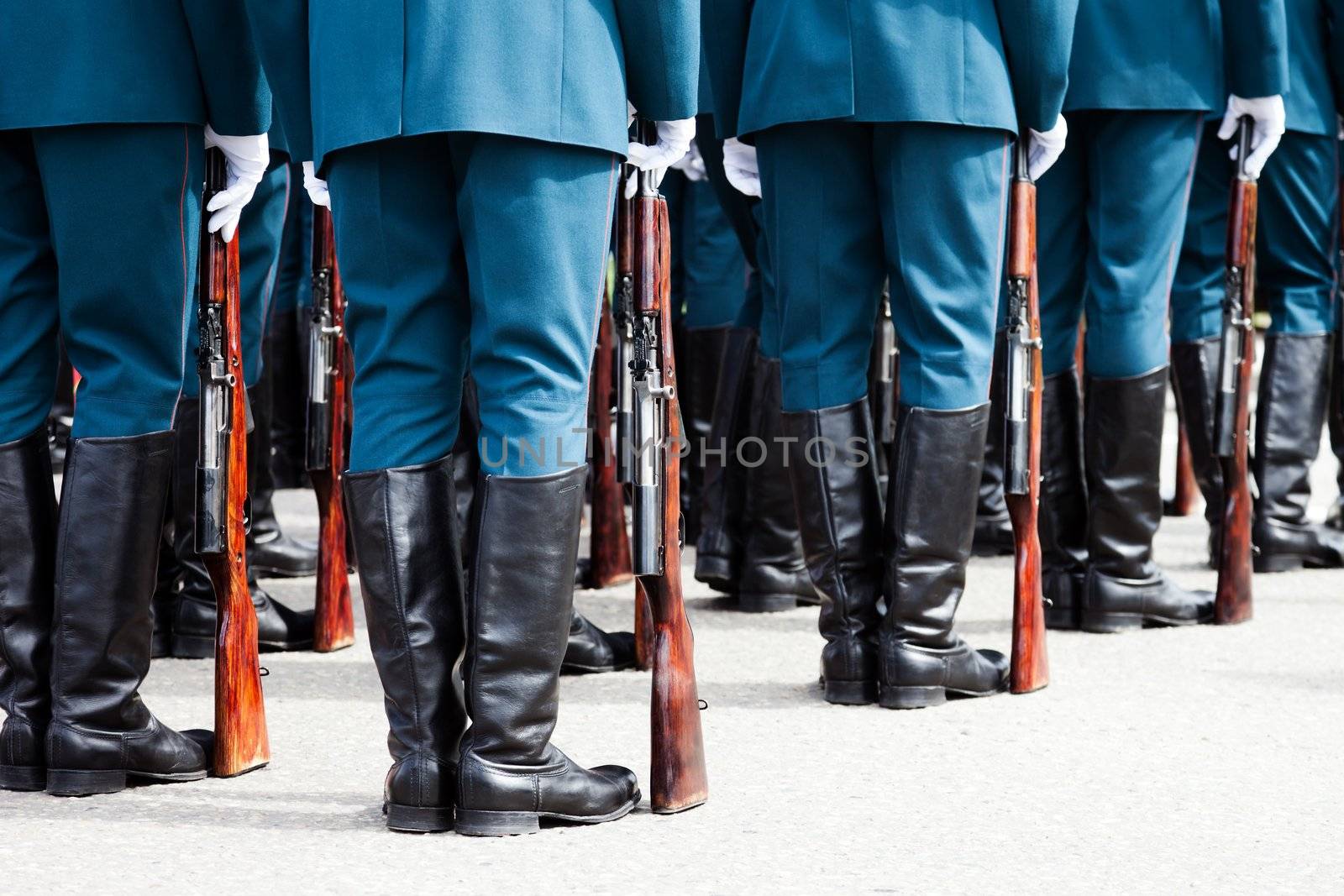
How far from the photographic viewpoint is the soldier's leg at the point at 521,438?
2.63 meters

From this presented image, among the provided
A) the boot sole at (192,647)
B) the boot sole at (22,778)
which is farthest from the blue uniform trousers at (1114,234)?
the boot sole at (22,778)

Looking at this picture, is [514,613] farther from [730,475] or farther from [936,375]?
[730,475]

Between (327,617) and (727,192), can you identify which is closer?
(327,617)

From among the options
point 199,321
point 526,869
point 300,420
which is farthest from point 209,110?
point 300,420

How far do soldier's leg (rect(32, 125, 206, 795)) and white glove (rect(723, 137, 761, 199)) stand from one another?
1.34 meters

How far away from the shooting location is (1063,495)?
172 inches

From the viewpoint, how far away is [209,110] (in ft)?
9.86

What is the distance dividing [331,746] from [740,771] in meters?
0.81

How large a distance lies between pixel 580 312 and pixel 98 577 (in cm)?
99

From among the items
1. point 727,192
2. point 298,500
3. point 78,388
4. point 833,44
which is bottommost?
point 298,500

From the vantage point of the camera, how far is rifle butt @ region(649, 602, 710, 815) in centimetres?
277

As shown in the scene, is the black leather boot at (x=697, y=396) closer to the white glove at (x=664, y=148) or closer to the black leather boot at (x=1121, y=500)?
the black leather boot at (x=1121, y=500)

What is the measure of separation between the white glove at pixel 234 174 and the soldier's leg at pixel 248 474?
0.75 m

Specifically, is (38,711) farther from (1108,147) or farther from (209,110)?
(1108,147)
